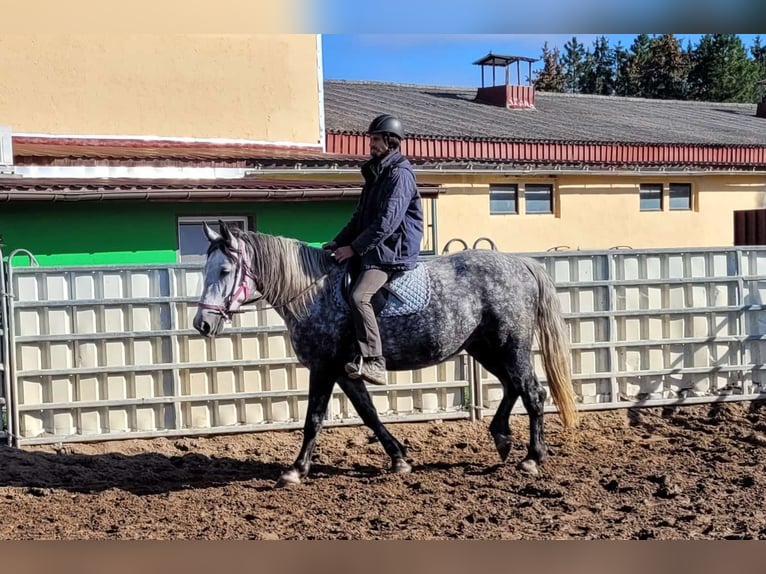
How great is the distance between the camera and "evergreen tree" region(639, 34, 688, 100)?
53.4m

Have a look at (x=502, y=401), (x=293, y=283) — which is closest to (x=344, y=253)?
(x=293, y=283)

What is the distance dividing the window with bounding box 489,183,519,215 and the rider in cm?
1510

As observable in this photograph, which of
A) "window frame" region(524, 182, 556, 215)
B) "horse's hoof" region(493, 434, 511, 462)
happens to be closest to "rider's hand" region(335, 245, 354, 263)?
"horse's hoof" region(493, 434, 511, 462)

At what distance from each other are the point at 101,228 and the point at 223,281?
19.4 ft

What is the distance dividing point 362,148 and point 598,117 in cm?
1168

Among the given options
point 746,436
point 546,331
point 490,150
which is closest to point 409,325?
point 546,331

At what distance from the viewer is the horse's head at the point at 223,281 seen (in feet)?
19.4

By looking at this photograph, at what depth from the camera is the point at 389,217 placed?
19.7ft

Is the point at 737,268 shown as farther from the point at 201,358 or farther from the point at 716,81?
the point at 716,81

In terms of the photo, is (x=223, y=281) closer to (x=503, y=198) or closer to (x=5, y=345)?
(x=5, y=345)

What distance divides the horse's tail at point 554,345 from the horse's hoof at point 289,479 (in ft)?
7.10

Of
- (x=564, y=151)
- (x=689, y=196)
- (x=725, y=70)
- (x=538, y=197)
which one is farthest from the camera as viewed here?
(x=725, y=70)

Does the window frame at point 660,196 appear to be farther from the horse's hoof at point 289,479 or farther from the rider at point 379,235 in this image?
the horse's hoof at point 289,479

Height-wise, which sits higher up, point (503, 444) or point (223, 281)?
point (223, 281)
